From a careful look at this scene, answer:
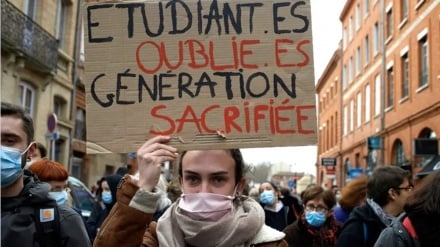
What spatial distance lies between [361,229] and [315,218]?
1462 millimetres

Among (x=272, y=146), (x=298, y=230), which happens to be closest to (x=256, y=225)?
(x=272, y=146)

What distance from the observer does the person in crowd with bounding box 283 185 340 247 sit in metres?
5.66

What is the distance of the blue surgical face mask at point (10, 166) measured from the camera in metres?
2.74

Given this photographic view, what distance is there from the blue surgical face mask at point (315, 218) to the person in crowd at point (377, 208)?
126 centimetres

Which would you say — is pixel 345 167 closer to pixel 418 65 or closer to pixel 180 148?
pixel 418 65

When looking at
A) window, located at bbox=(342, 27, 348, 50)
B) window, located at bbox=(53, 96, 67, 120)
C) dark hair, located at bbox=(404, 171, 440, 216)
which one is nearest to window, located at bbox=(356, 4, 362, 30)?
window, located at bbox=(342, 27, 348, 50)

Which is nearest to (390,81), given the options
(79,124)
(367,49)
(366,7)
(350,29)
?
(367,49)

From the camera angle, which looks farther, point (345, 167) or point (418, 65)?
point (345, 167)

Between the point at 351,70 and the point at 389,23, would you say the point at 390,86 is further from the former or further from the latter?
the point at 351,70

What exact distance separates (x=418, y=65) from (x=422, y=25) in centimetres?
149

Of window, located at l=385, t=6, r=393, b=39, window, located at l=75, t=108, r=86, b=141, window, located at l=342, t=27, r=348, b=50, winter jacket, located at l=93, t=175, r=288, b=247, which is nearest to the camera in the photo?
winter jacket, located at l=93, t=175, r=288, b=247

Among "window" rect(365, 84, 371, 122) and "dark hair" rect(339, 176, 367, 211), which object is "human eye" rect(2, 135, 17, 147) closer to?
"dark hair" rect(339, 176, 367, 211)

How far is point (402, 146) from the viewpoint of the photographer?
23828mm

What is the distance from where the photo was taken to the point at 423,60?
68.1 ft
